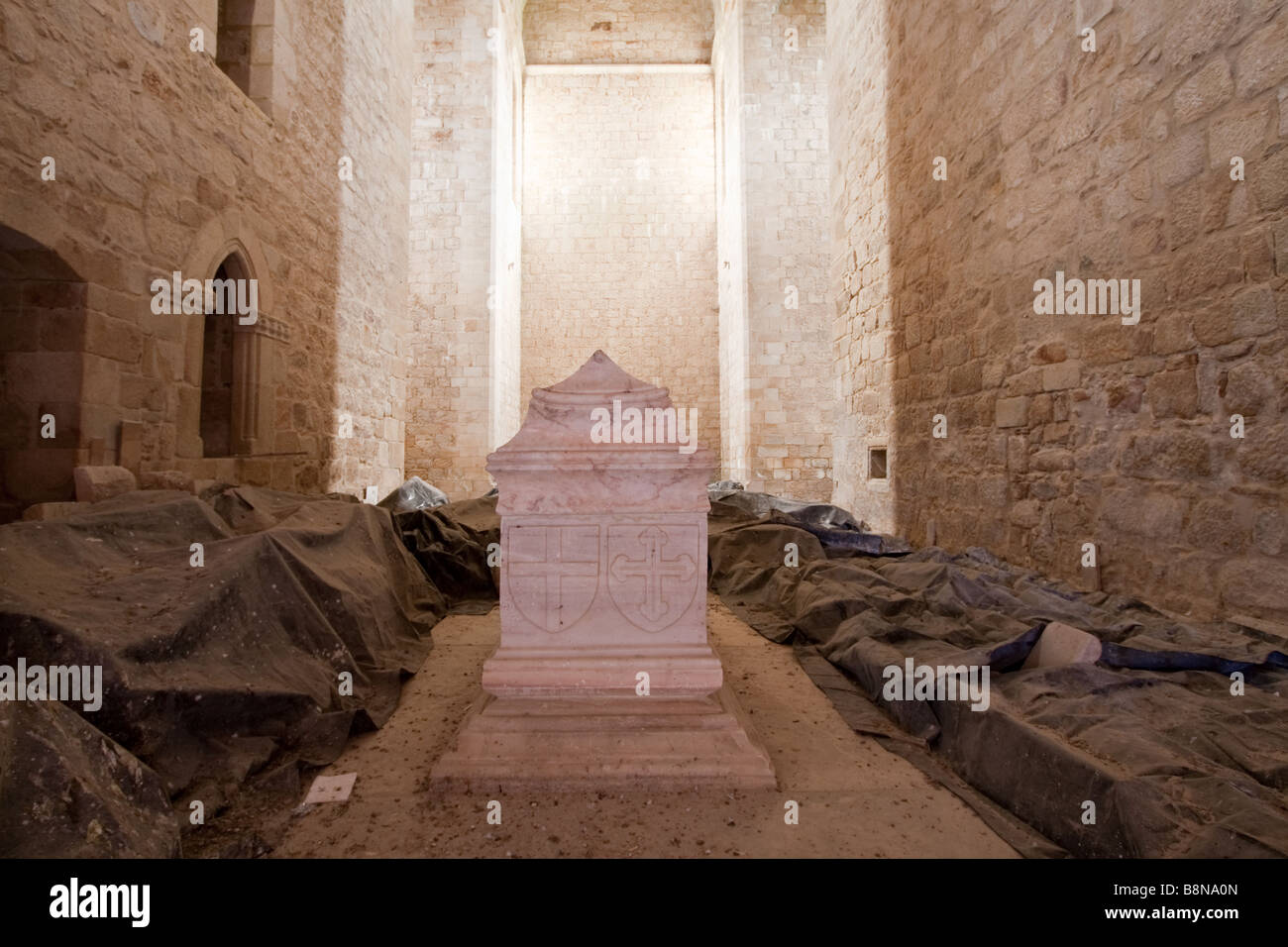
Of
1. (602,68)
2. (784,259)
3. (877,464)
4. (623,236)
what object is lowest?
(877,464)

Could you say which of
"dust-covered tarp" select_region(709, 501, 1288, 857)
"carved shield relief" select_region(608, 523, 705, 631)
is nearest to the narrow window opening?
"carved shield relief" select_region(608, 523, 705, 631)

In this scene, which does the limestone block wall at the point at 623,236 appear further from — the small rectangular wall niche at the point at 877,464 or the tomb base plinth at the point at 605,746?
the tomb base plinth at the point at 605,746

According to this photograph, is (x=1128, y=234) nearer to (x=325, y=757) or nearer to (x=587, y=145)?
(x=325, y=757)

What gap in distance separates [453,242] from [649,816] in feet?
35.0

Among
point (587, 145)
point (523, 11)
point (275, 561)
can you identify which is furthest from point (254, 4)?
point (523, 11)

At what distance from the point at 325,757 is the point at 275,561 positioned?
869 millimetres

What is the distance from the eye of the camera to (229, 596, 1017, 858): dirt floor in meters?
1.60

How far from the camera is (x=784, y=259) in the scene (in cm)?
1047

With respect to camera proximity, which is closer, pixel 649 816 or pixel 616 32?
pixel 649 816

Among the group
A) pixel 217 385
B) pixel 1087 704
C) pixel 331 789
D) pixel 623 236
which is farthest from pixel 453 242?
pixel 1087 704

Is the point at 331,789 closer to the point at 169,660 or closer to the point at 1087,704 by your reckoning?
the point at 169,660

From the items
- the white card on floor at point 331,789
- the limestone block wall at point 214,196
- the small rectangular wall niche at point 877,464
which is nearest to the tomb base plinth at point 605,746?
the white card on floor at point 331,789

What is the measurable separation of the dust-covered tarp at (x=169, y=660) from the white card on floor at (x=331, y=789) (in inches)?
4.5

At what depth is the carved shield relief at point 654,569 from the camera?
2.30 meters
